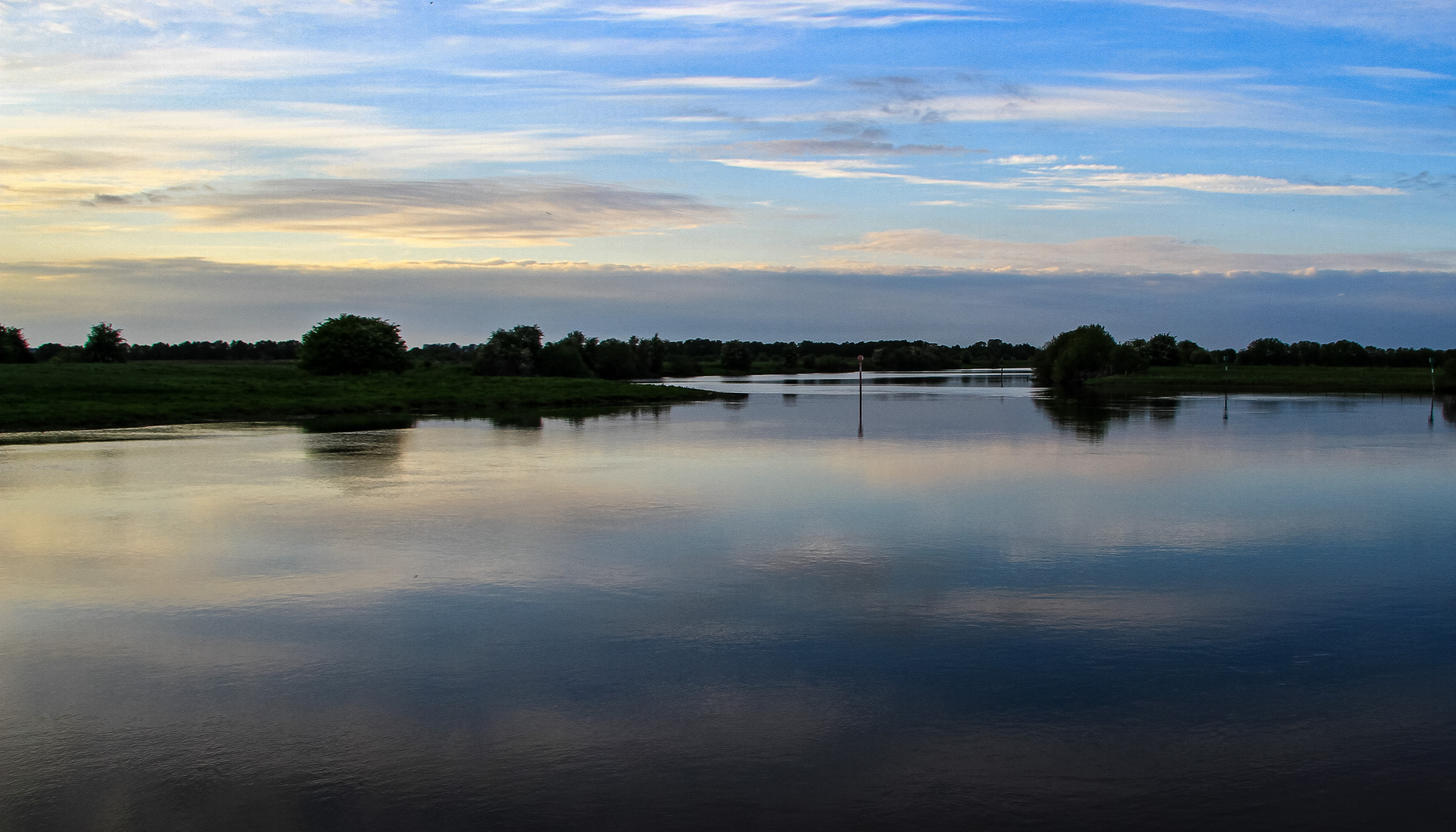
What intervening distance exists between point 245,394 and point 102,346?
45.6 m

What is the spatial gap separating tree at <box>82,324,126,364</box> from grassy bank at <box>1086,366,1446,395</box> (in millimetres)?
77119

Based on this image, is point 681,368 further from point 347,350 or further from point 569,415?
point 569,415

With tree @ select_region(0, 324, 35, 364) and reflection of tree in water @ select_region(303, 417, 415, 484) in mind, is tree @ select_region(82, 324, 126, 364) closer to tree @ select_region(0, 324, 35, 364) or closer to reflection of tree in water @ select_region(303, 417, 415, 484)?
tree @ select_region(0, 324, 35, 364)

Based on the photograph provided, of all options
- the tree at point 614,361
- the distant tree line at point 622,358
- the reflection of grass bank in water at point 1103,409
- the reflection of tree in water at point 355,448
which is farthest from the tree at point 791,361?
the reflection of tree in water at point 355,448

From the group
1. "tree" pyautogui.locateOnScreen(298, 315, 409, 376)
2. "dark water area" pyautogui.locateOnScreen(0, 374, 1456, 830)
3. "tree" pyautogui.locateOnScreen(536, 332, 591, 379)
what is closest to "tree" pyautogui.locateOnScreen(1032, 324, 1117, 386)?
"tree" pyautogui.locateOnScreen(536, 332, 591, 379)

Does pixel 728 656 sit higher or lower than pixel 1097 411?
lower

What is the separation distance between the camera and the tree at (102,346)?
81938 millimetres

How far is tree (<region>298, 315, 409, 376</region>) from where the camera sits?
237 ft

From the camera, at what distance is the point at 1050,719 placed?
23.0 feet

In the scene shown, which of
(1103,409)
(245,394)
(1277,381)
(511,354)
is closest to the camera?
(245,394)

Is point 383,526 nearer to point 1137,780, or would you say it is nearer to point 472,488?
point 472,488

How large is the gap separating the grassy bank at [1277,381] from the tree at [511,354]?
52129 mm

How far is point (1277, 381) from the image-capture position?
291 ft

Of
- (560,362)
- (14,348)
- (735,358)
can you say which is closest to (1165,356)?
(735,358)
